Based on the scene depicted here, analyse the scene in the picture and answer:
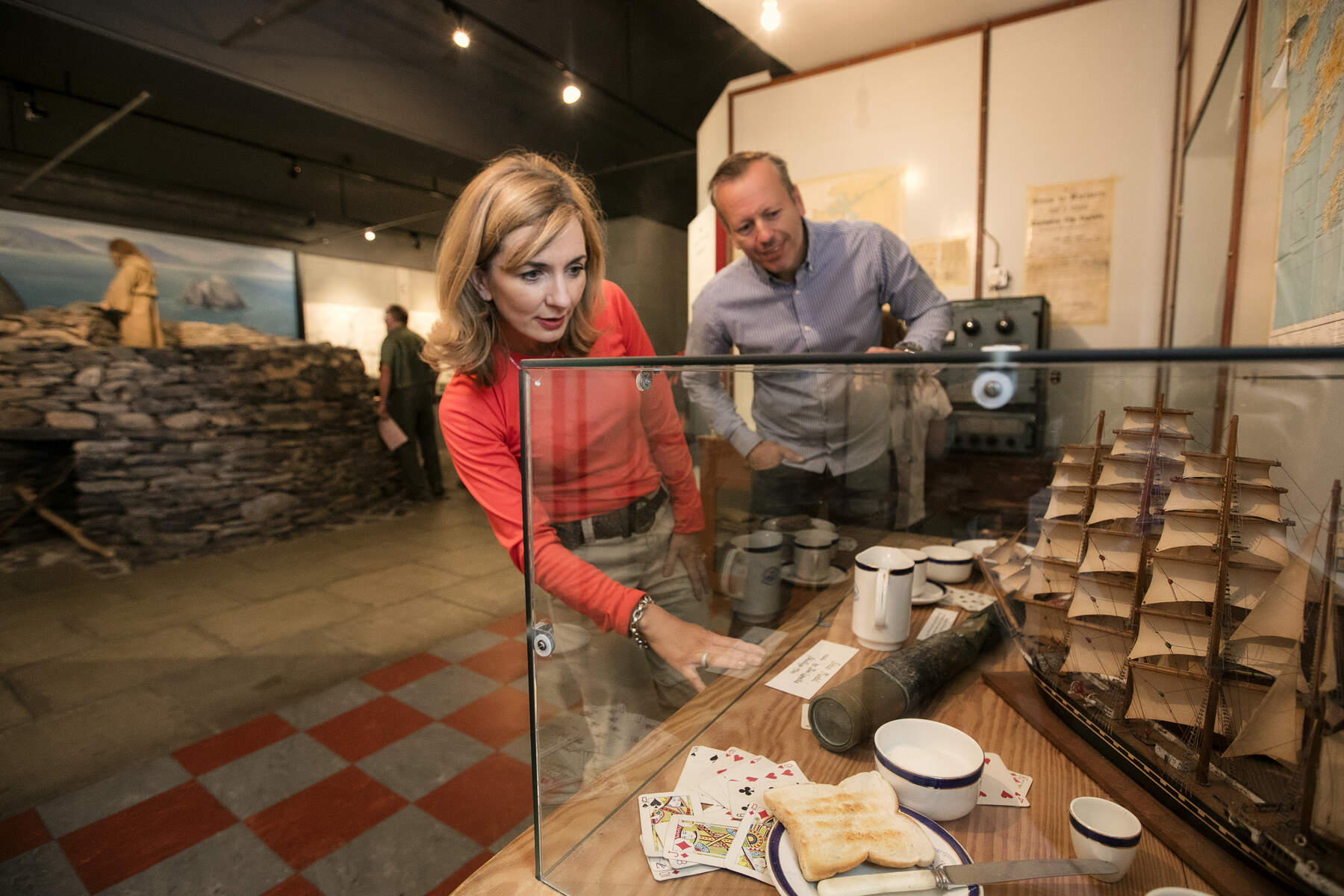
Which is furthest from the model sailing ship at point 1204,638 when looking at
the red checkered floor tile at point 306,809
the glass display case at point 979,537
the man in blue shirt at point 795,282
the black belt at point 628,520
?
the red checkered floor tile at point 306,809

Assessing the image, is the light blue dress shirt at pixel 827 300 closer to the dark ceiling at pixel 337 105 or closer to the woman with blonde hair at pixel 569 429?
the woman with blonde hair at pixel 569 429

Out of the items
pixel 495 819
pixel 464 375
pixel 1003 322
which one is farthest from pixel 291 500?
pixel 1003 322

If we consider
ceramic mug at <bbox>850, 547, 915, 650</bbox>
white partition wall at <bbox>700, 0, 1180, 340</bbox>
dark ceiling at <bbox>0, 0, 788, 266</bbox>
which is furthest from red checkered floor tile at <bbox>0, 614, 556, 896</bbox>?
white partition wall at <bbox>700, 0, 1180, 340</bbox>

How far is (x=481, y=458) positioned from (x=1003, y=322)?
Result: 2.65 meters

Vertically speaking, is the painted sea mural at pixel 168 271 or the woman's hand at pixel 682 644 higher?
the painted sea mural at pixel 168 271

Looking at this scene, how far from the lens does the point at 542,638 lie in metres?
0.63

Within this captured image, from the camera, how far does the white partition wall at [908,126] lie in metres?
3.03

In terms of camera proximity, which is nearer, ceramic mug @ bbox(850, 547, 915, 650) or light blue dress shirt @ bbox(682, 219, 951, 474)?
ceramic mug @ bbox(850, 547, 915, 650)

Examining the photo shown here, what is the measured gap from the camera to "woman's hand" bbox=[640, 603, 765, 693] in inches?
28.4

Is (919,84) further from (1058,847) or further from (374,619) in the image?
(374,619)

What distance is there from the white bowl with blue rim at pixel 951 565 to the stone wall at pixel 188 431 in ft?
10.5

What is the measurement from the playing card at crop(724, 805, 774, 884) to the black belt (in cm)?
32

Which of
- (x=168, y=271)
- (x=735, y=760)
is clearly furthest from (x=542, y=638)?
(x=168, y=271)

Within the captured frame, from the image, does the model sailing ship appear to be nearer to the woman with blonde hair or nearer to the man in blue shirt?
the woman with blonde hair
